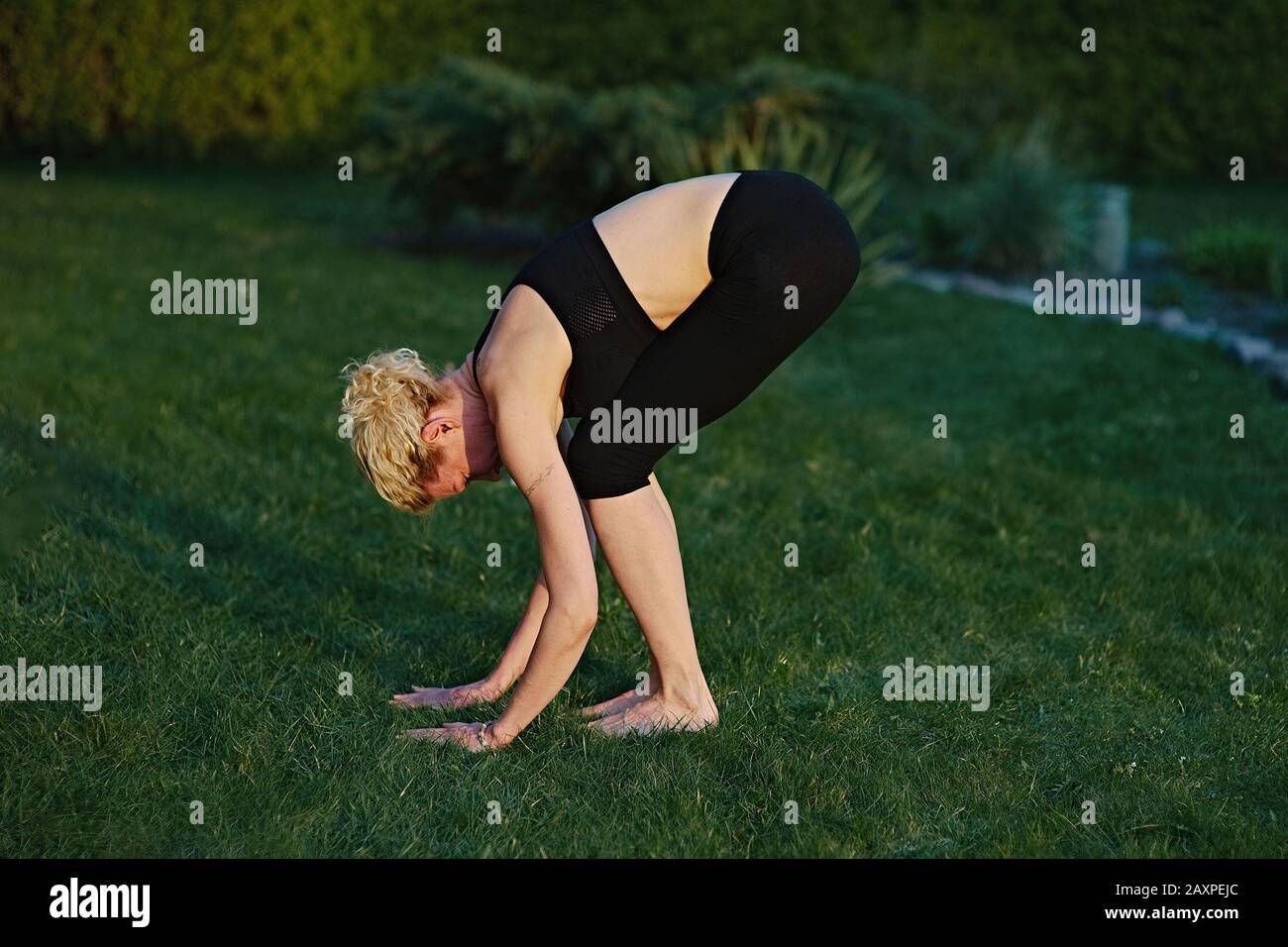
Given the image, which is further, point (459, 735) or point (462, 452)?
point (459, 735)

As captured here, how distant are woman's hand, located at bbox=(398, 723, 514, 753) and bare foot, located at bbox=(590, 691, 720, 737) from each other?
260 millimetres

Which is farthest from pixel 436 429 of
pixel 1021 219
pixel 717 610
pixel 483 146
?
pixel 1021 219

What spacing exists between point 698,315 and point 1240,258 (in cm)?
622

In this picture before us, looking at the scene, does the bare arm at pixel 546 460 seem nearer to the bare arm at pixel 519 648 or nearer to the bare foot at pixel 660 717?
the bare foot at pixel 660 717

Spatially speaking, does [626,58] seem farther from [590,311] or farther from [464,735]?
[464,735]

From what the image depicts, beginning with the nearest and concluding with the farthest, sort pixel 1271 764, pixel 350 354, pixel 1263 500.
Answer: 1. pixel 1271 764
2. pixel 1263 500
3. pixel 350 354

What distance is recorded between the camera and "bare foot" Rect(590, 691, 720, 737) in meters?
3.04

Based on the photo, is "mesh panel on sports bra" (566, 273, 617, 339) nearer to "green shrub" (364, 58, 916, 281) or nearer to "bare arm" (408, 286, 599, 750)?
"bare arm" (408, 286, 599, 750)

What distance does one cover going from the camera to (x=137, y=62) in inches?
465

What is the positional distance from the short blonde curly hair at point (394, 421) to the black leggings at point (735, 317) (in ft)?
1.06

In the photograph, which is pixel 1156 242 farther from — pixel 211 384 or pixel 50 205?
pixel 50 205

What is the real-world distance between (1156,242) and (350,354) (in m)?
6.13

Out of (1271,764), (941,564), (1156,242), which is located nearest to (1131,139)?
(1156,242)

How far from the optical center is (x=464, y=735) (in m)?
2.95
